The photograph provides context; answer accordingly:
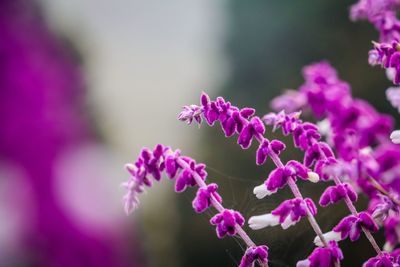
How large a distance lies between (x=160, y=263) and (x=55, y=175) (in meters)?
3.14

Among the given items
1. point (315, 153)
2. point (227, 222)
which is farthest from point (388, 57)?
point (227, 222)

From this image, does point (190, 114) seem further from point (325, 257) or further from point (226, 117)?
point (325, 257)

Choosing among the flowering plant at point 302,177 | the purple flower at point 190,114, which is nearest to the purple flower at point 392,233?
the flowering plant at point 302,177

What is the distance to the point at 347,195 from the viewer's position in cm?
58

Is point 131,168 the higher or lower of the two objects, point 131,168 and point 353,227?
the higher

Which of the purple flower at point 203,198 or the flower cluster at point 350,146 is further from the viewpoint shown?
the purple flower at point 203,198

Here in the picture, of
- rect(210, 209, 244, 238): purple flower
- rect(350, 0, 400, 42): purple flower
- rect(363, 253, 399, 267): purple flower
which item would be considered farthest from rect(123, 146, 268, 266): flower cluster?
rect(350, 0, 400, 42): purple flower

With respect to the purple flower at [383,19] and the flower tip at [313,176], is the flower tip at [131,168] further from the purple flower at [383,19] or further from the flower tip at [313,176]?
the purple flower at [383,19]

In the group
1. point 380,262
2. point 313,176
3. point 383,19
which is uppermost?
point 383,19

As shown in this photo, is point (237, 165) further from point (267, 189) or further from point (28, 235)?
point (267, 189)

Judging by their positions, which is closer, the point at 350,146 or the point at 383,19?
the point at 350,146

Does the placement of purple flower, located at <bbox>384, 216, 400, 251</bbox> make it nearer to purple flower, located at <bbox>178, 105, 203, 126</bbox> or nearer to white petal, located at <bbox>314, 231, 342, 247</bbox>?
white petal, located at <bbox>314, 231, 342, 247</bbox>

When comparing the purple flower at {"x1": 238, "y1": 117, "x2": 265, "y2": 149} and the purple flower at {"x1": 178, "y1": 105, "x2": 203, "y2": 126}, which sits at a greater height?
the purple flower at {"x1": 178, "y1": 105, "x2": 203, "y2": 126}

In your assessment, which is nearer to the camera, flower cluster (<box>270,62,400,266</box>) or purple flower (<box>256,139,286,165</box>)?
flower cluster (<box>270,62,400,266</box>)
